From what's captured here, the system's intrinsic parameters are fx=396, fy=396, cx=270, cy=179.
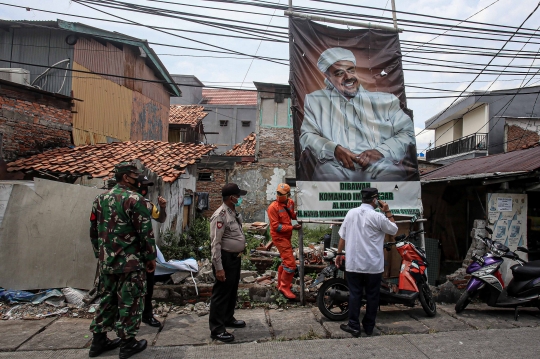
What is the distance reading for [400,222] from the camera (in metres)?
6.20

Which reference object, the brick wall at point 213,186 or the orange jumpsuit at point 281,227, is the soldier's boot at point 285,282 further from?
the brick wall at point 213,186

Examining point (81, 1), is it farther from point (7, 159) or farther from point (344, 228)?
point (344, 228)

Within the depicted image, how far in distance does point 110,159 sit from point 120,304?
262 inches

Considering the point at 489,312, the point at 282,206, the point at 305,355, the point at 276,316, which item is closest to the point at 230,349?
the point at 305,355

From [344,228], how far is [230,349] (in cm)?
192

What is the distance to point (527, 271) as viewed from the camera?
18.1 feet

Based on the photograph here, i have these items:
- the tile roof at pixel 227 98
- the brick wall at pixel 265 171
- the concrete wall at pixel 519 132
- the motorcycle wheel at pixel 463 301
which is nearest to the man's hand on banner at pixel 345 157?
the motorcycle wheel at pixel 463 301

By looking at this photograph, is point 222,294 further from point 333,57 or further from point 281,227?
point 333,57

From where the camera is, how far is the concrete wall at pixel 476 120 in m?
22.3

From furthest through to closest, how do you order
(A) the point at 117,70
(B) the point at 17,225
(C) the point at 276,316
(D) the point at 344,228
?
(A) the point at 117,70
(B) the point at 17,225
(C) the point at 276,316
(D) the point at 344,228

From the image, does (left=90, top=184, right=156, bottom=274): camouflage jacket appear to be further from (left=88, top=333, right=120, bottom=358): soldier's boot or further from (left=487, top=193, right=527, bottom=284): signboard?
(left=487, top=193, right=527, bottom=284): signboard

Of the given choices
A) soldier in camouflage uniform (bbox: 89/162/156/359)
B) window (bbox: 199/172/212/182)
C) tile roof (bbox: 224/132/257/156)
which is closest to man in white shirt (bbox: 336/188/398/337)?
soldier in camouflage uniform (bbox: 89/162/156/359)

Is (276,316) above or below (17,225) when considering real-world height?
below

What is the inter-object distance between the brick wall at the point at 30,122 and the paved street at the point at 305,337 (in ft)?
21.0
